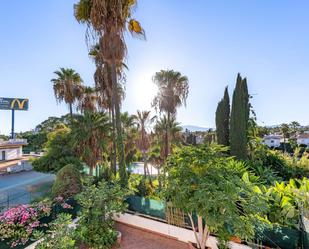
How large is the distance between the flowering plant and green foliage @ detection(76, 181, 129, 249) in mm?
1247

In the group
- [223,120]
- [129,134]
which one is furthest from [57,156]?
[223,120]

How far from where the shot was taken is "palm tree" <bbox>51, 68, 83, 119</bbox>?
19594 millimetres

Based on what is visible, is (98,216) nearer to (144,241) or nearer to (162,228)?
(144,241)

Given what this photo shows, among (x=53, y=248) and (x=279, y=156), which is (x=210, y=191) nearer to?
(x=53, y=248)

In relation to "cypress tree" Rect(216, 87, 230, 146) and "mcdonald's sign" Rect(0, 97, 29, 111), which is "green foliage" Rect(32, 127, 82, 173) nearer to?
"cypress tree" Rect(216, 87, 230, 146)

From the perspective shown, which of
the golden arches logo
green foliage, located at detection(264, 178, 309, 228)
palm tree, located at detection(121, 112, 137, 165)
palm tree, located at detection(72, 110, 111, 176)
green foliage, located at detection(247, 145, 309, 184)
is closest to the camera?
green foliage, located at detection(264, 178, 309, 228)

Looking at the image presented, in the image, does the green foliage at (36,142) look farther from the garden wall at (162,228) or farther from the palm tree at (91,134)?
the garden wall at (162,228)

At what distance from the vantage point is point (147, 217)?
8523 mm

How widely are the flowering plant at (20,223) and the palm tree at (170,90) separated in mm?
12389

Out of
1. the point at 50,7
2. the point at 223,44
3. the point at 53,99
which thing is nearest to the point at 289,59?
the point at 223,44

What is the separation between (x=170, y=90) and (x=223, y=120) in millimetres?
5127

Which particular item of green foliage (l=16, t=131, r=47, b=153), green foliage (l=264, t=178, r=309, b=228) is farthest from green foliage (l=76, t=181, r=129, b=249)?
green foliage (l=16, t=131, r=47, b=153)

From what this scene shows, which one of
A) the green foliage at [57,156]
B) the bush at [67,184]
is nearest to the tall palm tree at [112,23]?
the bush at [67,184]

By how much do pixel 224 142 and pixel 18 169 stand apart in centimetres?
2180
